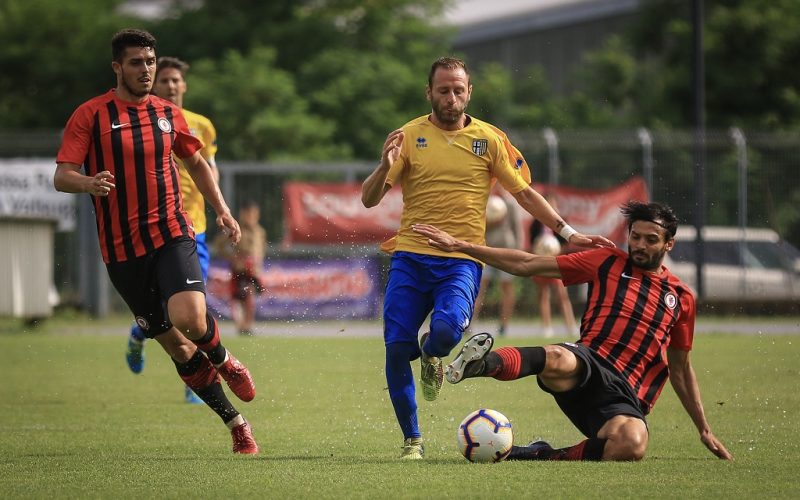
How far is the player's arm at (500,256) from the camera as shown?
7293mm

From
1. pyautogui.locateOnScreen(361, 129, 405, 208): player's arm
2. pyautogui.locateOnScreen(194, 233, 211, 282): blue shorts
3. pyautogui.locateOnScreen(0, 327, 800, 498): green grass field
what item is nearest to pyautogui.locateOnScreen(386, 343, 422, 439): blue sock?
pyautogui.locateOnScreen(0, 327, 800, 498): green grass field

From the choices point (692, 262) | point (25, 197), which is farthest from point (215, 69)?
point (692, 262)

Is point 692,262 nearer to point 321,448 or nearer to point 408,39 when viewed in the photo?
point 321,448

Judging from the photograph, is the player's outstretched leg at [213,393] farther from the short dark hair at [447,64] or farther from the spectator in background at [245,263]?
the spectator in background at [245,263]

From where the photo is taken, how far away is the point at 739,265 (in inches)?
796

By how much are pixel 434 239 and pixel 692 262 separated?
13866 millimetres

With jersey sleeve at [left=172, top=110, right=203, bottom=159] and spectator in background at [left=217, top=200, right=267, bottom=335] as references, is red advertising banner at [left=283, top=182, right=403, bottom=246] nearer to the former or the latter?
spectator in background at [left=217, top=200, right=267, bottom=335]

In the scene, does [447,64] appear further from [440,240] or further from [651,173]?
[651,173]

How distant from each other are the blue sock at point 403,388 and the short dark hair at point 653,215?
4.93 ft

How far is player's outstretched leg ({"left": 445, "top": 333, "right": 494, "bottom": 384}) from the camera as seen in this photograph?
6699 mm

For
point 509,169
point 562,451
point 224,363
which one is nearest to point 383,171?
point 509,169

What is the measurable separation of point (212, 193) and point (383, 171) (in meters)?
1.22

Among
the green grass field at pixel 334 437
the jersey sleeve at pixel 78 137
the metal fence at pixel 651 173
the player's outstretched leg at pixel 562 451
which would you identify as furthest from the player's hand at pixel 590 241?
the metal fence at pixel 651 173

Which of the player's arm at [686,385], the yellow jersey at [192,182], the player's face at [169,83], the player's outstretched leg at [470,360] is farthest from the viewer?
the yellow jersey at [192,182]
